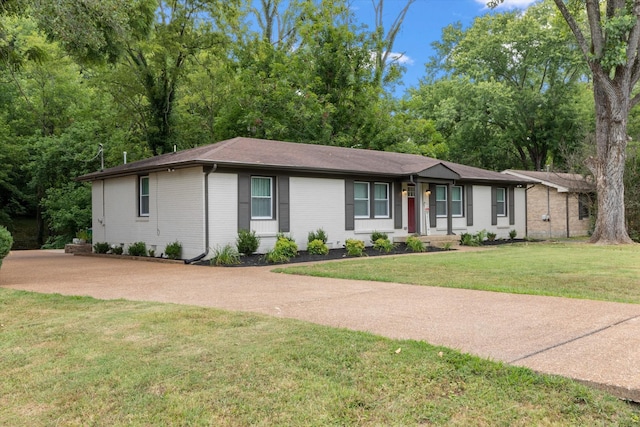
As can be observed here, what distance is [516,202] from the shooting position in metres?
24.5

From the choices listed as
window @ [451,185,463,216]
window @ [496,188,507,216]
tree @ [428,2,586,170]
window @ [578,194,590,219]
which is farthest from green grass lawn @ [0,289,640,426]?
tree @ [428,2,586,170]

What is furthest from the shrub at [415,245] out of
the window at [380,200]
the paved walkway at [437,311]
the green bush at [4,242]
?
the green bush at [4,242]

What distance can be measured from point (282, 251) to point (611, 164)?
1403cm

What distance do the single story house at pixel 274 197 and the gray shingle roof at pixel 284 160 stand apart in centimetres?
4

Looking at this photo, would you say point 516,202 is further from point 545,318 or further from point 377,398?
point 377,398

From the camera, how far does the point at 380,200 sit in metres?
19.2

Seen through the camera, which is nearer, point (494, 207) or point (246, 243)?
point (246, 243)

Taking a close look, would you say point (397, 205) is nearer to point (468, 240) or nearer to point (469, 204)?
point (468, 240)

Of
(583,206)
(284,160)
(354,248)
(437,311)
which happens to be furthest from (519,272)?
(583,206)

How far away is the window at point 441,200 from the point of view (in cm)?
2116

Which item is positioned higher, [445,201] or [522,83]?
[522,83]

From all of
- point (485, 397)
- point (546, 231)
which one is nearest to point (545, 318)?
point (485, 397)

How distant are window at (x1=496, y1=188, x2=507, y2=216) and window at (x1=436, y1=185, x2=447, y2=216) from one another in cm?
368

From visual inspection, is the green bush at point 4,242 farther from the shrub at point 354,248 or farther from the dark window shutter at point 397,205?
the dark window shutter at point 397,205
